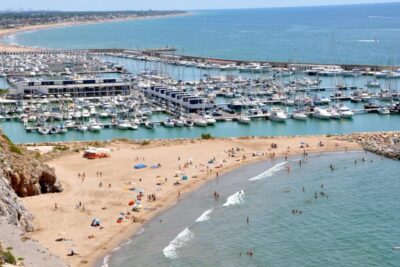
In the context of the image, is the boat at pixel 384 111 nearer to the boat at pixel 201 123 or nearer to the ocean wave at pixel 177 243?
the boat at pixel 201 123

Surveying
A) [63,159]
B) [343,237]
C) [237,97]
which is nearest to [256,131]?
[237,97]

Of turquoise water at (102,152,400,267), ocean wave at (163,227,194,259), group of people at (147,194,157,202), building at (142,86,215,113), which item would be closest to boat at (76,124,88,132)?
building at (142,86,215,113)

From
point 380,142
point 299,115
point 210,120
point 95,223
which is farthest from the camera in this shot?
point 299,115

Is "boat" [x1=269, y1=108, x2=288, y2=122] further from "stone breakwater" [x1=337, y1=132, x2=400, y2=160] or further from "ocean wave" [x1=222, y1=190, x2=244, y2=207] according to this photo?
"ocean wave" [x1=222, y1=190, x2=244, y2=207]

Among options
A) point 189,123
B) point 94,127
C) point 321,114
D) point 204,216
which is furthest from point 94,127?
point 204,216

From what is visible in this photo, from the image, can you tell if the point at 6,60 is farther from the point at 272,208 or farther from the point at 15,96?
the point at 272,208

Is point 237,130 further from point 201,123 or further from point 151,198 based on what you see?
point 151,198
